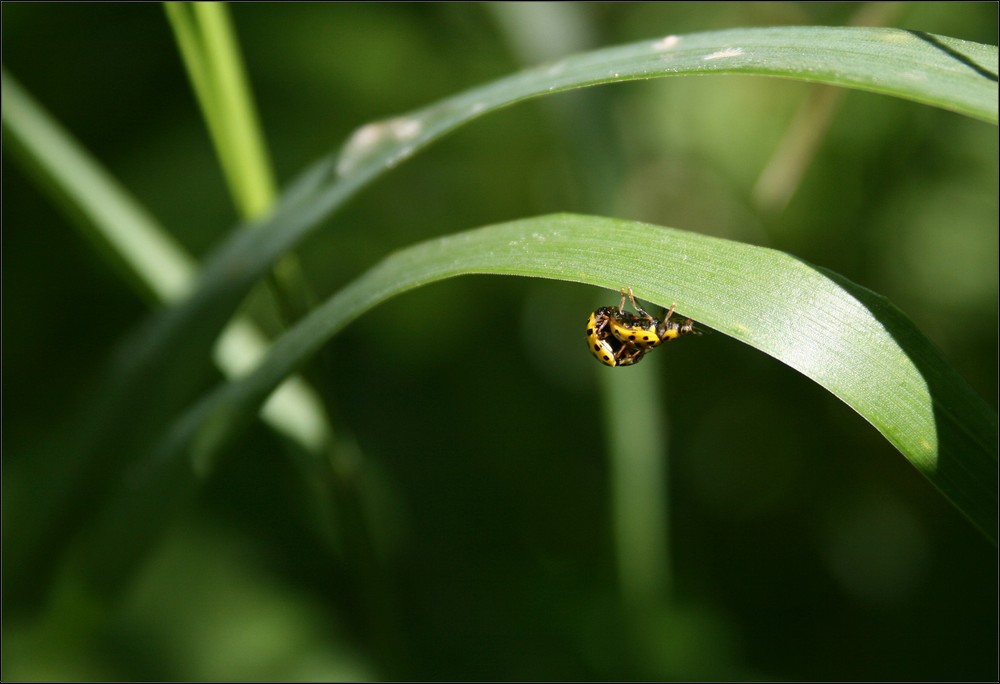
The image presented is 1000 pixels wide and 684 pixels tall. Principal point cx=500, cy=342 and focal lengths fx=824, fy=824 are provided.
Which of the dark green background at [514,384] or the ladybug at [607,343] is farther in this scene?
the dark green background at [514,384]

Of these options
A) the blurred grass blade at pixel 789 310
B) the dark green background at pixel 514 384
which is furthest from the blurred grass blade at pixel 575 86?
the dark green background at pixel 514 384

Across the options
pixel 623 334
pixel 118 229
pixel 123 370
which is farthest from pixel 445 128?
pixel 118 229

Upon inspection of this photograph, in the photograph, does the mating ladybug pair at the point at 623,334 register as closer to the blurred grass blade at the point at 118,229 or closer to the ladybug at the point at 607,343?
the ladybug at the point at 607,343

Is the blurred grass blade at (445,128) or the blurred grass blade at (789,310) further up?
the blurred grass blade at (445,128)

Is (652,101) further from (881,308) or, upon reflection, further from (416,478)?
(881,308)

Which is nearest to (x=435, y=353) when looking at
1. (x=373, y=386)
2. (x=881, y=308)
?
(x=373, y=386)

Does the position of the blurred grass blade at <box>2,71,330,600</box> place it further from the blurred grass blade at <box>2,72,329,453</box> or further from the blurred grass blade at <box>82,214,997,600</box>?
the blurred grass blade at <box>82,214,997,600</box>

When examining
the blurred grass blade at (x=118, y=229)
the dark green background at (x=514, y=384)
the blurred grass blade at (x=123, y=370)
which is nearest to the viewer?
the blurred grass blade at (x=123, y=370)
